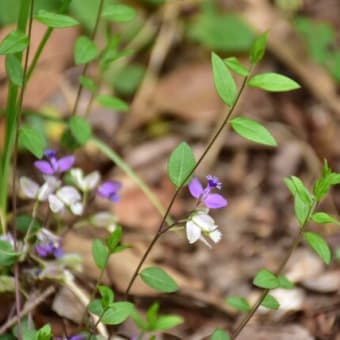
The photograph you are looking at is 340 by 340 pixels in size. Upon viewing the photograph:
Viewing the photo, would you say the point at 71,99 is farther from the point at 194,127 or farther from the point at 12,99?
the point at 12,99

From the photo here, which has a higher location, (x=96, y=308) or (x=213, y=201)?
(x=213, y=201)

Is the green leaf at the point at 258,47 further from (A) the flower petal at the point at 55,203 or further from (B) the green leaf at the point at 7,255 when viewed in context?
(B) the green leaf at the point at 7,255

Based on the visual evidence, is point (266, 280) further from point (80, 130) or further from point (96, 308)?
point (80, 130)

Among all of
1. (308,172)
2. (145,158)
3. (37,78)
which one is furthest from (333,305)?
(37,78)

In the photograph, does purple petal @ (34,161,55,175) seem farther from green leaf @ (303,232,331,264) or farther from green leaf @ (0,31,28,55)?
green leaf @ (303,232,331,264)

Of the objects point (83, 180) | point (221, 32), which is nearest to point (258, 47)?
point (83, 180)

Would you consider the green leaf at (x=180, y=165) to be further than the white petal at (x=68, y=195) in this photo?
No

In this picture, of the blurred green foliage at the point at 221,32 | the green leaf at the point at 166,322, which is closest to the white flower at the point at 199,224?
the green leaf at the point at 166,322
